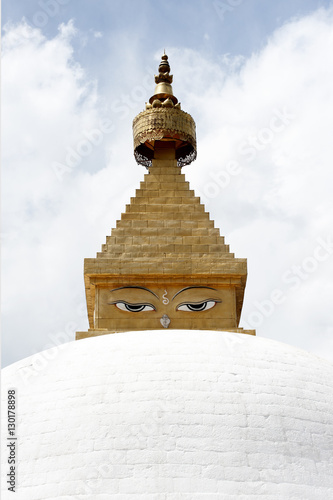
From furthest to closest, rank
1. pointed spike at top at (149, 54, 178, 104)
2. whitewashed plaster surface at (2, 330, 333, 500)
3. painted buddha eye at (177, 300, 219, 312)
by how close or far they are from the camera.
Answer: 1. pointed spike at top at (149, 54, 178, 104)
2. painted buddha eye at (177, 300, 219, 312)
3. whitewashed plaster surface at (2, 330, 333, 500)

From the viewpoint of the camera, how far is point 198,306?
13469mm

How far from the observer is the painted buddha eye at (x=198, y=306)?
43.9 ft

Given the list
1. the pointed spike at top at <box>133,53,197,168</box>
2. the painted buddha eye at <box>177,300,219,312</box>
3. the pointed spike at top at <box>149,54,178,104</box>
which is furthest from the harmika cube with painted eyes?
the pointed spike at top at <box>149,54,178,104</box>

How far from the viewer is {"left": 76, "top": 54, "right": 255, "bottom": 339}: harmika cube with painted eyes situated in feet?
44.0

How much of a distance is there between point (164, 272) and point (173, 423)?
6521mm

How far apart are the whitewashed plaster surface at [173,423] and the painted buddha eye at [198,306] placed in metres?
4.76

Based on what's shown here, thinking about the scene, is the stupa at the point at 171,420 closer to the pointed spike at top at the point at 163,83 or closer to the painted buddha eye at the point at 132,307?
the painted buddha eye at the point at 132,307

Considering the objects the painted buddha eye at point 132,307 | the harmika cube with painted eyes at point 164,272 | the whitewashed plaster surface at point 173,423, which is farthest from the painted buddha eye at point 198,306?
the whitewashed plaster surface at point 173,423

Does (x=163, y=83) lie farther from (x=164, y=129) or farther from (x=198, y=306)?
(x=198, y=306)

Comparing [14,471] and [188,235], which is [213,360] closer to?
[14,471]

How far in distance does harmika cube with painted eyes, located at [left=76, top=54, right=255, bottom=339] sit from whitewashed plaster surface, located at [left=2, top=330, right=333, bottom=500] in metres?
4.57

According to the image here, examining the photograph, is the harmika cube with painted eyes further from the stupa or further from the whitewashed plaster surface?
the whitewashed plaster surface

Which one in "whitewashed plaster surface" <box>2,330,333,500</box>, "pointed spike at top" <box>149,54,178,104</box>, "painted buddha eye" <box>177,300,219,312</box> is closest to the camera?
"whitewashed plaster surface" <box>2,330,333,500</box>

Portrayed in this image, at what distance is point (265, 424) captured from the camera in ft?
24.1
